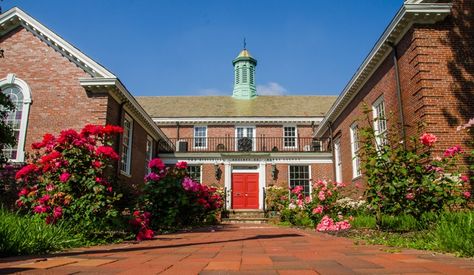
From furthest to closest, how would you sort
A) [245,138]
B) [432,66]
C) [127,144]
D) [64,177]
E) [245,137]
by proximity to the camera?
[245,138] < [245,137] < [127,144] < [432,66] < [64,177]

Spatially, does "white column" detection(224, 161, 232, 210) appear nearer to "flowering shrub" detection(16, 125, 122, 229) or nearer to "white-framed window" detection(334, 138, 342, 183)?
"white-framed window" detection(334, 138, 342, 183)

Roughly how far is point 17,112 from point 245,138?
13999 mm

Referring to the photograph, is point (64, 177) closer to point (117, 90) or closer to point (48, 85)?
point (117, 90)

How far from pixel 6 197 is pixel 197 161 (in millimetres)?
11790

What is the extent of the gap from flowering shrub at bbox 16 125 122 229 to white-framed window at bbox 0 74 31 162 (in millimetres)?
7790

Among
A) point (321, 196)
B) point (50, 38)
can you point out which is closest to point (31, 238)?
point (321, 196)

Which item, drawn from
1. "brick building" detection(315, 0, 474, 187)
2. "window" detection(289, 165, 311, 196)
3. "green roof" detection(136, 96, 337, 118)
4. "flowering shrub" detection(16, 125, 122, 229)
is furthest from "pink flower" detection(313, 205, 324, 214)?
"green roof" detection(136, 96, 337, 118)

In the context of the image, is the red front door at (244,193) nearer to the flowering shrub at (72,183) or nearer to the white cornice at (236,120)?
the white cornice at (236,120)

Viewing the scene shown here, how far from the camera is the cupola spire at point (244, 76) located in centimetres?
3031

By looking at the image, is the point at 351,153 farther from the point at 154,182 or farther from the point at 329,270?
the point at 329,270

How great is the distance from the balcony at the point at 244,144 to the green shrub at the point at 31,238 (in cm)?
1890

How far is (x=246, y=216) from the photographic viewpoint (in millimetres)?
19062

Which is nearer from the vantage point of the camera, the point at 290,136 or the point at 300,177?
the point at 300,177

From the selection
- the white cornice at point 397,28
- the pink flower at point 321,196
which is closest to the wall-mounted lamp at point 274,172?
the white cornice at point 397,28
